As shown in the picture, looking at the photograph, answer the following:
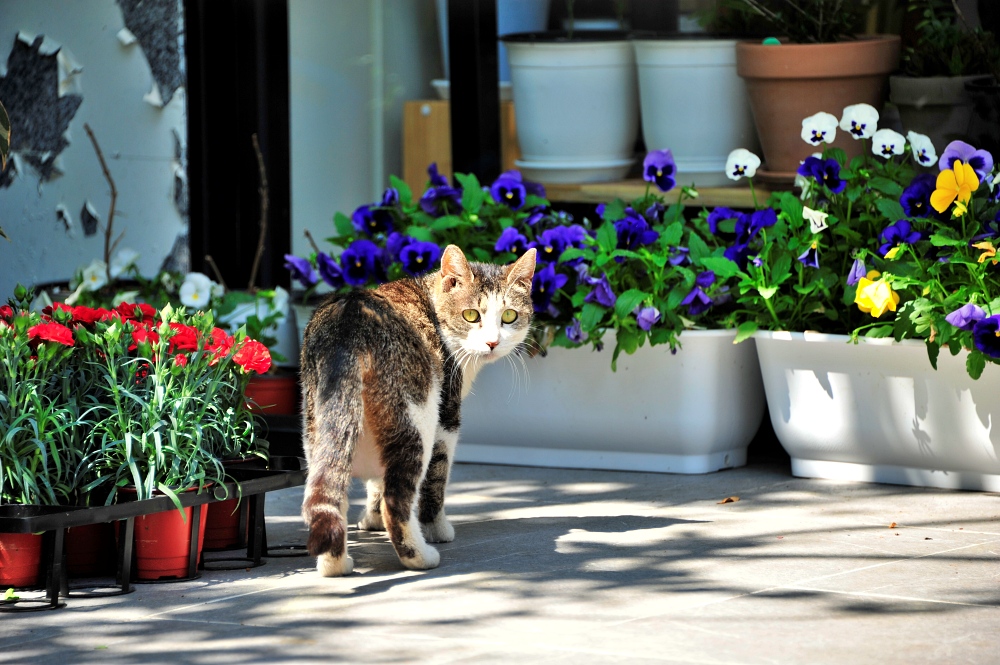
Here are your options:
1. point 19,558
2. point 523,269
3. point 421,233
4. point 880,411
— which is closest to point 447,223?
point 421,233

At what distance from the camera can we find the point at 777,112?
18.1ft

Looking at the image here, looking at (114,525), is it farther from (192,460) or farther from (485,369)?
(485,369)

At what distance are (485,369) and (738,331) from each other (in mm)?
984

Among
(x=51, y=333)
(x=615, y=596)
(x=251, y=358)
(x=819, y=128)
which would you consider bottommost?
(x=615, y=596)

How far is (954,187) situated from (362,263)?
7.00 feet

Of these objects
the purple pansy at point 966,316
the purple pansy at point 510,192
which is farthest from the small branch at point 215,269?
the purple pansy at point 966,316

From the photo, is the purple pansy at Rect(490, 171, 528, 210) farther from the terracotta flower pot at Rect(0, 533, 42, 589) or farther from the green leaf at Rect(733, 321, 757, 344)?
the terracotta flower pot at Rect(0, 533, 42, 589)

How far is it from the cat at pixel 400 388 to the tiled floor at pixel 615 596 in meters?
0.15

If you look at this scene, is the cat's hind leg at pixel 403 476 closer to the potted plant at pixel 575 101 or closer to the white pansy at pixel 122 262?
the potted plant at pixel 575 101

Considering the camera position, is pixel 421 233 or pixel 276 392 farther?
pixel 276 392

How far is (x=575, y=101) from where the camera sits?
5883mm

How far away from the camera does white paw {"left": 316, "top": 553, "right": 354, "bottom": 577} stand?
3.65m

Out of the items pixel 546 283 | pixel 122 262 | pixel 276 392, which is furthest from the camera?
pixel 122 262

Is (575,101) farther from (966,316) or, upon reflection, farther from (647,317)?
(966,316)
